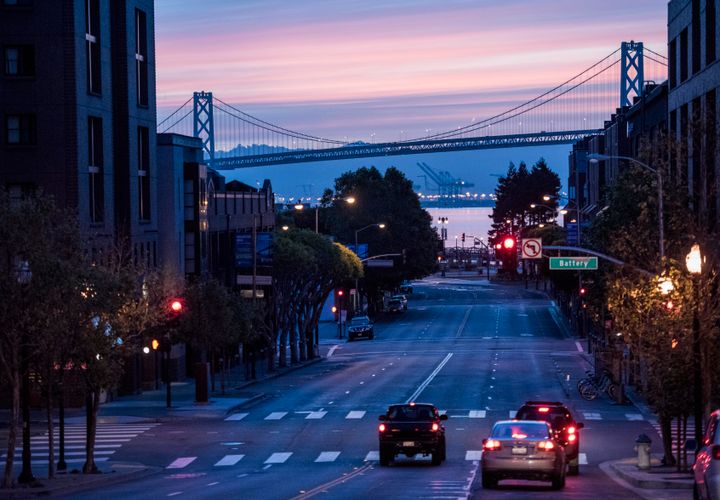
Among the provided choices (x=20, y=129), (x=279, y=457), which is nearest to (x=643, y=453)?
(x=279, y=457)

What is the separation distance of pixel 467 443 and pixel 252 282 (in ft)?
99.2

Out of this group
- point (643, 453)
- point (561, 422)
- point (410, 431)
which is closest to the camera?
point (561, 422)

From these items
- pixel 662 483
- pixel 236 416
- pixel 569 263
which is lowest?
pixel 236 416

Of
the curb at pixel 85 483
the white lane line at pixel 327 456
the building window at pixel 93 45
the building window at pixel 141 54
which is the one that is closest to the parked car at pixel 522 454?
the curb at pixel 85 483

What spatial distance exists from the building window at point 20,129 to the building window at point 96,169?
9.75 ft

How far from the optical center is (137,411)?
196 ft

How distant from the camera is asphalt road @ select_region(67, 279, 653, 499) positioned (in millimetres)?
33844

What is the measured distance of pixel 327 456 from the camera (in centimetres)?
4409

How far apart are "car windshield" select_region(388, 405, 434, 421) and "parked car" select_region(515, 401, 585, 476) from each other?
3.17 metres

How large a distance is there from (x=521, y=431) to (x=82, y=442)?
72.6 ft

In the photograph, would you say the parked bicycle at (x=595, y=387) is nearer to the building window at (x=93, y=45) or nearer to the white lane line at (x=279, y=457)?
the white lane line at (x=279, y=457)

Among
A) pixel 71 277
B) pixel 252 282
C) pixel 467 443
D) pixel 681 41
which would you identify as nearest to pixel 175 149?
pixel 252 282

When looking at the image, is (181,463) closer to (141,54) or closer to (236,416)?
(236,416)

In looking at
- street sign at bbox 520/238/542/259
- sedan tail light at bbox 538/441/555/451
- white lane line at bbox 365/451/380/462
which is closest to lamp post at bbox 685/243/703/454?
sedan tail light at bbox 538/441/555/451
